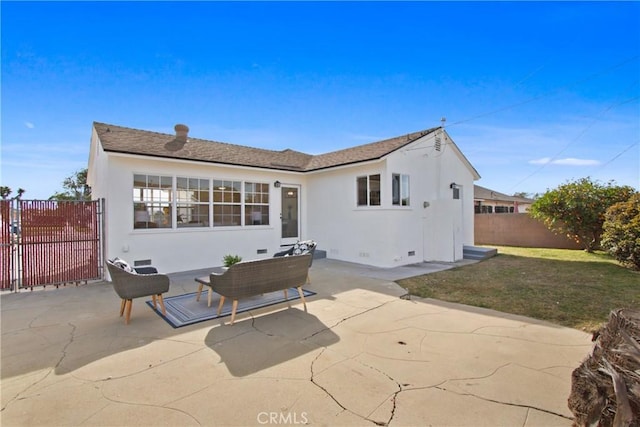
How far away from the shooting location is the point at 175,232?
368 inches

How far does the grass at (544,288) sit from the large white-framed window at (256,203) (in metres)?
5.75

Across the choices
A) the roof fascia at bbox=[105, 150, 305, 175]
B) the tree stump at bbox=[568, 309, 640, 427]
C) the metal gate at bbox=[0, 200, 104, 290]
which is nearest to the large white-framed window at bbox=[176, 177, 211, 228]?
the roof fascia at bbox=[105, 150, 305, 175]

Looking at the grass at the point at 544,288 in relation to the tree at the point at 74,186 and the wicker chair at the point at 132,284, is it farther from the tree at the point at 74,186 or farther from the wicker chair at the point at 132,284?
the tree at the point at 74,186

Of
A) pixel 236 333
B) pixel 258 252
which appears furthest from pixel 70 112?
pixel 236 333

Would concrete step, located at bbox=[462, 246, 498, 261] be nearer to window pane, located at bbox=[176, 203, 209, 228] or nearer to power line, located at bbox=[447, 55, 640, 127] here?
power line, located at bbox=[447, 55, 640, 127]

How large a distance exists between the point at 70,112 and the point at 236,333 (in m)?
12.8

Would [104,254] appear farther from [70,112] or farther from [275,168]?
[70,112]

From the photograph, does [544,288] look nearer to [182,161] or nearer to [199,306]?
[199,306]

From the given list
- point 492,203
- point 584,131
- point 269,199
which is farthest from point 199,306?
point 492,203

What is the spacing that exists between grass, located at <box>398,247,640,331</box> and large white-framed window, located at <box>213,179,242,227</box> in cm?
610

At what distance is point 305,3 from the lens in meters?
8.53

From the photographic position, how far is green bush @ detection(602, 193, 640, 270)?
940cm

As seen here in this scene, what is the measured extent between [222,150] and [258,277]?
25.2 feet

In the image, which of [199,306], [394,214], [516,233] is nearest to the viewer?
[199,306]
